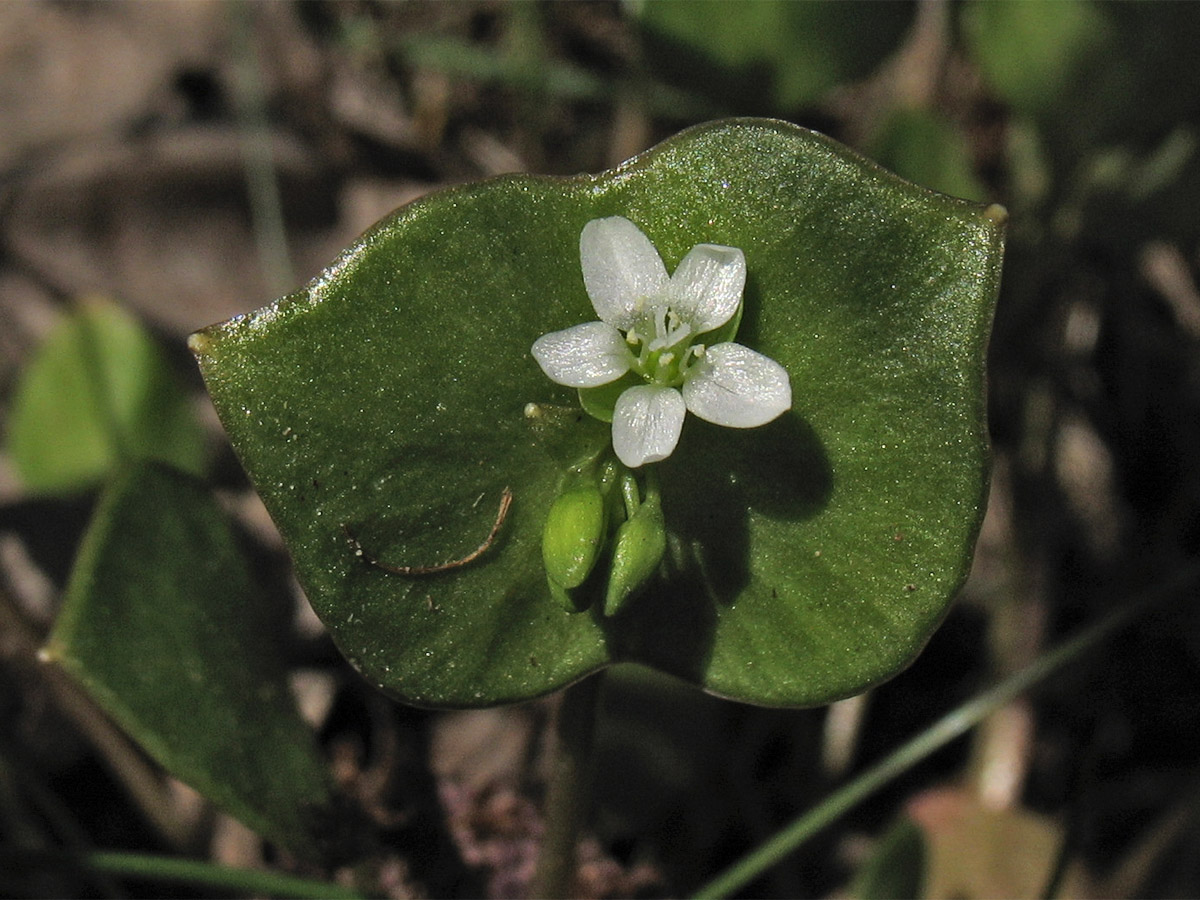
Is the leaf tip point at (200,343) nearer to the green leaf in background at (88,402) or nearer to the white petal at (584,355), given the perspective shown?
the white petal at (584,355)

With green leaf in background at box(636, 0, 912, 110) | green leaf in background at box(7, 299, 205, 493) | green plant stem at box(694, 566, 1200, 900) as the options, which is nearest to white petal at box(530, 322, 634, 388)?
green plant stem at box(694, 566, 1200, 900)

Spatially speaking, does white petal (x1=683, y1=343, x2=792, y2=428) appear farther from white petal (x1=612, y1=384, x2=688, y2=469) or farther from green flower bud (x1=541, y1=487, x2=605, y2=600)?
green flower bud (x1=541, y1=487, x2=605, y2=600)

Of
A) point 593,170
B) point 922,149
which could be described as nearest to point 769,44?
point 922,149

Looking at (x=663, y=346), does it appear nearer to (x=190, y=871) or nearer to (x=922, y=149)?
(x=190, y=871)

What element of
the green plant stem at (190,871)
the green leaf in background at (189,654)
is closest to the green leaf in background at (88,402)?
the green leaf in background at (189,654)

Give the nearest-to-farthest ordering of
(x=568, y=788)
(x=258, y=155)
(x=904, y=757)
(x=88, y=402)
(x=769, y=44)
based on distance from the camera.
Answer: (x=568, y=788)
(x=904, y=757)
(x=769, y=44)
(x=88, y=402)
(x=258, y=155)
